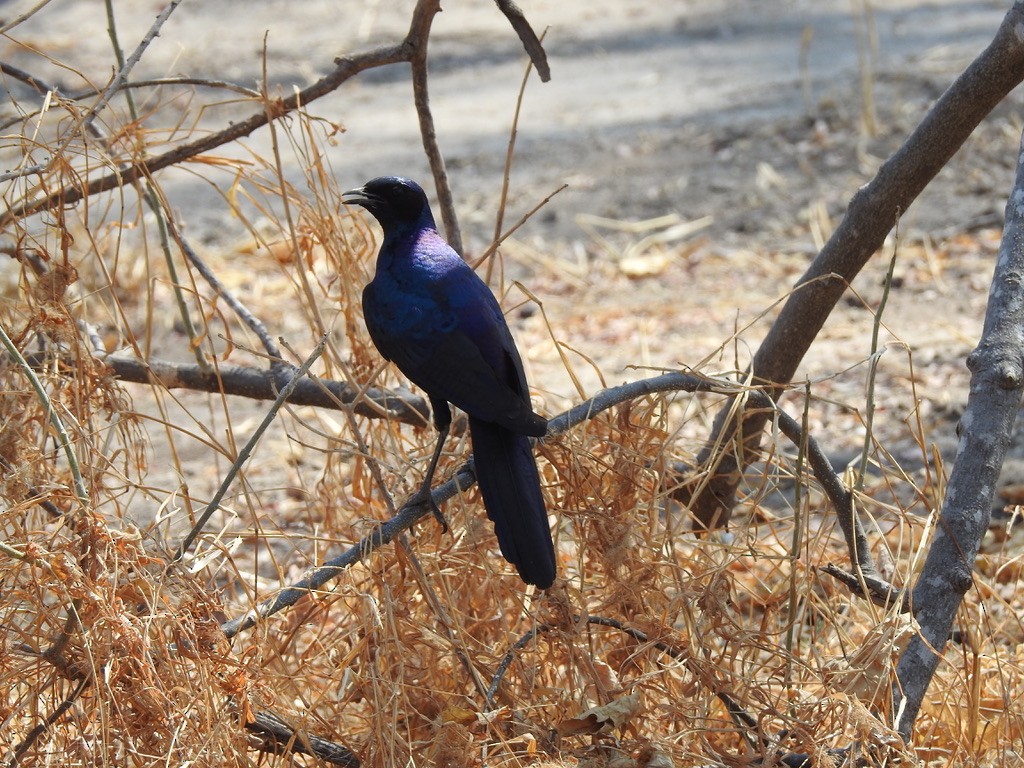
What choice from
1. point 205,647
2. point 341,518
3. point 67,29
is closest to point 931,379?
point 341,518

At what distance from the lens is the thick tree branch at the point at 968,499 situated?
2.03m

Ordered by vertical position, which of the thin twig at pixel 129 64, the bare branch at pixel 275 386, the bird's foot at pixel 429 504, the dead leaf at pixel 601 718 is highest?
the thin twig at pixel 129 64

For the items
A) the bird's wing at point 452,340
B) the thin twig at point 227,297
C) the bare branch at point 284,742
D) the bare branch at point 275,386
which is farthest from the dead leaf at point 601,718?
the thin twig at point 227,297

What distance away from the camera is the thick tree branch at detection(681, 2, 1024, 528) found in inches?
95.4

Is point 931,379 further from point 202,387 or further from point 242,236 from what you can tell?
point 242,236

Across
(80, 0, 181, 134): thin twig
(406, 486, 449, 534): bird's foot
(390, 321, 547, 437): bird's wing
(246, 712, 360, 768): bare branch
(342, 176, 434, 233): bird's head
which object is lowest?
(246, 712, 360, 768): bare branch

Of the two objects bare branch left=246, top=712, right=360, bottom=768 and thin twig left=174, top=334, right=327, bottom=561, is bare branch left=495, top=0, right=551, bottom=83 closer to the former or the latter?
thin twig left=174, top=334, right=327, bottom=561

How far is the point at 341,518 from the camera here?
3186 mm

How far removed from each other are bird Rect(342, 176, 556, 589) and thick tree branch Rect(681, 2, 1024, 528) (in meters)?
0.41

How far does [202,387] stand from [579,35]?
7.80 m

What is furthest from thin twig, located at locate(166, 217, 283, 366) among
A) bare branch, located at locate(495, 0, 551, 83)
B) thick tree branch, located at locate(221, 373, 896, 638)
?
bare branch, located at locate(495, 0, 551, 83)

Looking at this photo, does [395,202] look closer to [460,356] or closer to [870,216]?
[460,356]

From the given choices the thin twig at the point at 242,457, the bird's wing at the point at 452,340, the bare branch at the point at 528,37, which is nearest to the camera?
the thin twig at the point at 242,457

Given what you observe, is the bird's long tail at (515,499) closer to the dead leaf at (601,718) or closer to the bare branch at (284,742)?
the dead leaf at (601,718)
